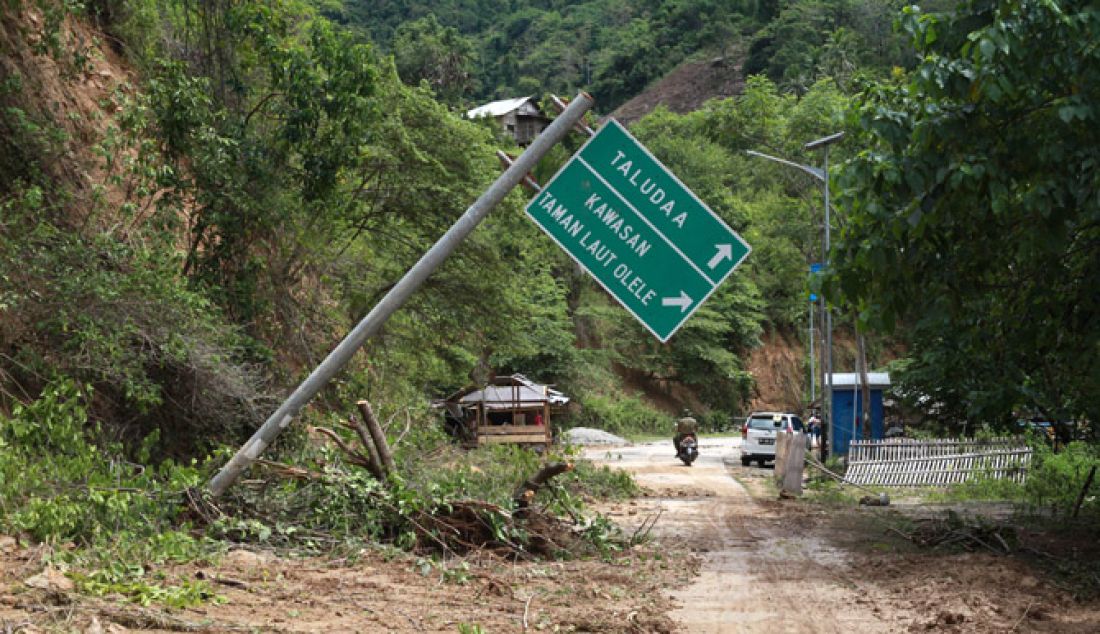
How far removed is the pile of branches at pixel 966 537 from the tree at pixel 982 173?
2.12m

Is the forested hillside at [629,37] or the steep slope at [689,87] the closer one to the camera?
the forested hillside at [629,37]

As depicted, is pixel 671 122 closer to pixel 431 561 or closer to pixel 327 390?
pixel 327 390

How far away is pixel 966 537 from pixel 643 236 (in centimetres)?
807

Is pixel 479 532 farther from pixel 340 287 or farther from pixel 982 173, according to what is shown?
pixel 340 287

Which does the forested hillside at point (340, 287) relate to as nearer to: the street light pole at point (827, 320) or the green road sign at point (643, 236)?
the green road sign at point (643, 236)

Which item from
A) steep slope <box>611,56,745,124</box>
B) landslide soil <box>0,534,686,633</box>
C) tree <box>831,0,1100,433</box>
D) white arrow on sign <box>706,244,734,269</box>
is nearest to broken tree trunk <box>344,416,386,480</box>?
landslide soil <box>0,534,686,633</box>

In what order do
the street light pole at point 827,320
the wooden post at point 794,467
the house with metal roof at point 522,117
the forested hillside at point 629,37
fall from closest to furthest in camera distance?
the wooden post at point 794,467, the street light pole at point 827,320, the forested hillside at point 629,37, the house with metal roof at point 522,117

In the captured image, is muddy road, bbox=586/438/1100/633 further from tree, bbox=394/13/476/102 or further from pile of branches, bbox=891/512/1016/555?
tree, bbox=394/13/476/102

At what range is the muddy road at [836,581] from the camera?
9.28 metres

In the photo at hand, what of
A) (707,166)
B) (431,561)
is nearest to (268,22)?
(431,561)

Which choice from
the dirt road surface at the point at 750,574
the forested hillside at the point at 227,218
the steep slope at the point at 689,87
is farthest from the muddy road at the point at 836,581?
the steep slope at the point at 689,87

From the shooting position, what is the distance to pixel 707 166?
7381 cm

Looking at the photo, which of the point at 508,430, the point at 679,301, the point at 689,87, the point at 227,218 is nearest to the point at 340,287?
the point at 227,218

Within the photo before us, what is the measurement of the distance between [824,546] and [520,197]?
11.5 metres
